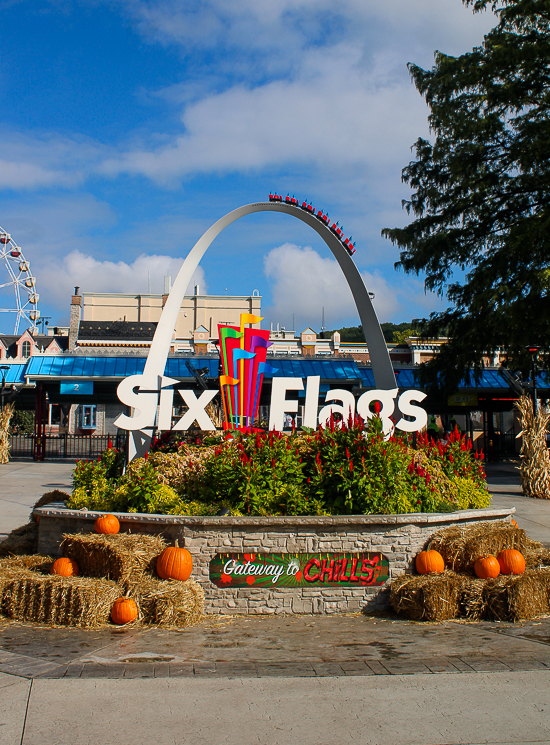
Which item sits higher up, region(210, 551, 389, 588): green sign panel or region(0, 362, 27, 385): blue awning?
region(0, 362, 27, 385): blue awning

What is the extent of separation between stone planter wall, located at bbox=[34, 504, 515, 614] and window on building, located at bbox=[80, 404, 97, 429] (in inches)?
1609

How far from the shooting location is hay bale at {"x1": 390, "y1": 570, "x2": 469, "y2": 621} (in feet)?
23.7

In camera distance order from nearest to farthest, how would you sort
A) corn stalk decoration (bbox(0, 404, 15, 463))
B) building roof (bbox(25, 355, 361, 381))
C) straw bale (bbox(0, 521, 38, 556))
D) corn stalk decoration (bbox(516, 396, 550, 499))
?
straw bale (bbox(0, 521, 38, 556)), corn stalk decoration (bbox(516, 396, 550, 499)), corn stalk decoration (bbox(0, 404, 15, 463)), building roof (bbox(25, 355, 361, 381))

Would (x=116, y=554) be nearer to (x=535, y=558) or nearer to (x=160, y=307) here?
(x=535, y=558)

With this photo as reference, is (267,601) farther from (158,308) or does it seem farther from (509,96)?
(158,308)

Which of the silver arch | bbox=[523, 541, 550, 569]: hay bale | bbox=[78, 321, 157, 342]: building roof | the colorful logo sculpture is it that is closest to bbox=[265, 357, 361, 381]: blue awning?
the silver arch

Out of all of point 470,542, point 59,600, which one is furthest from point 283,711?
point 470,542

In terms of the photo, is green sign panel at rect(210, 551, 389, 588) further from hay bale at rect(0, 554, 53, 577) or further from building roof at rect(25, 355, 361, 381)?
building roof at rect(25, 355, 361, 381)

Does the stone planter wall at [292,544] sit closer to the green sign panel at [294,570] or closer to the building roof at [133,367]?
the green sign panel at [294,570]

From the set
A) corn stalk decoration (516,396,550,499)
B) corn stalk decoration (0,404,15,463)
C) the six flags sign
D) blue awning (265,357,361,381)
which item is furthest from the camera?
blue awning (265,357,361,381)

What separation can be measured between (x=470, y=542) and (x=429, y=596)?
108 centimetres

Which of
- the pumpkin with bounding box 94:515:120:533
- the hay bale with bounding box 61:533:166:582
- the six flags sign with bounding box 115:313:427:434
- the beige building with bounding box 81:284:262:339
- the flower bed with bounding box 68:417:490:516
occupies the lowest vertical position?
the hay bale with bounding box 61:533:166:582

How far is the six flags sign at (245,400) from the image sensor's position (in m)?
10.8

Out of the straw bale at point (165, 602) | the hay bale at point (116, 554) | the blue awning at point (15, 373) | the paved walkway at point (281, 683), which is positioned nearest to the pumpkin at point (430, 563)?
the paved walkway at point (281, 683)
